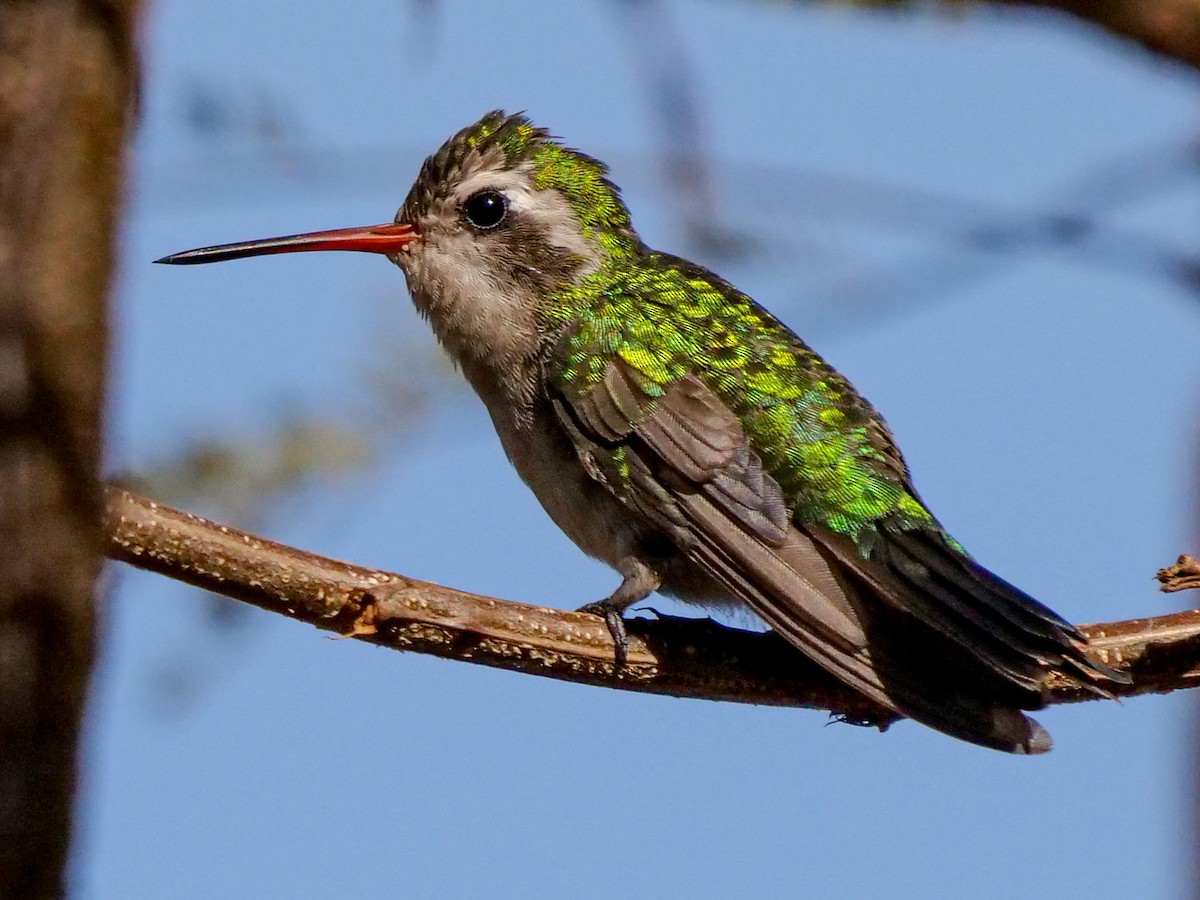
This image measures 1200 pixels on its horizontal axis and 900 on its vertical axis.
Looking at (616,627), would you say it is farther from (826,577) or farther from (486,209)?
(486,209)

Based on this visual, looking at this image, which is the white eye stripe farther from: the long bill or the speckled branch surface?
the speckled branch surface

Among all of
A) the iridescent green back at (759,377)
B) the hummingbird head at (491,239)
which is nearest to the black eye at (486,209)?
the hummingbird head at (491,239)

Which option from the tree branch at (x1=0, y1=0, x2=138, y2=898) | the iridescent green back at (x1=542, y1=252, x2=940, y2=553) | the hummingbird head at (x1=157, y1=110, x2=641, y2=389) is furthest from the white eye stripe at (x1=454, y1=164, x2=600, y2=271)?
the tree branch at (x1=0, y1=0, x2=138, y2=898)

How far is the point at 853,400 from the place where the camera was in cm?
570

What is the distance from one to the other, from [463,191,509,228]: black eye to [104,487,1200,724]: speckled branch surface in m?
1.96

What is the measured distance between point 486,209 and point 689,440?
133 cm

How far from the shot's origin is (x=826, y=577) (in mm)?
4938

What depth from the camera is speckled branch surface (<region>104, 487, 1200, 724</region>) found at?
3.71 m

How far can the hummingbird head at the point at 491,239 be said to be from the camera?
5.76 meters

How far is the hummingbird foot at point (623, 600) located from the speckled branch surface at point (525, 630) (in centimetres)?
3

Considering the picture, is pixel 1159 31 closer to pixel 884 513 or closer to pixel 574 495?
pixel 884 513

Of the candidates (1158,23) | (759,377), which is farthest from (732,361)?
(1158,23)

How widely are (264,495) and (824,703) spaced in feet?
8.36

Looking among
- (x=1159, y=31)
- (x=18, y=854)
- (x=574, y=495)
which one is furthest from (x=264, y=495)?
(x=18, y=854)
